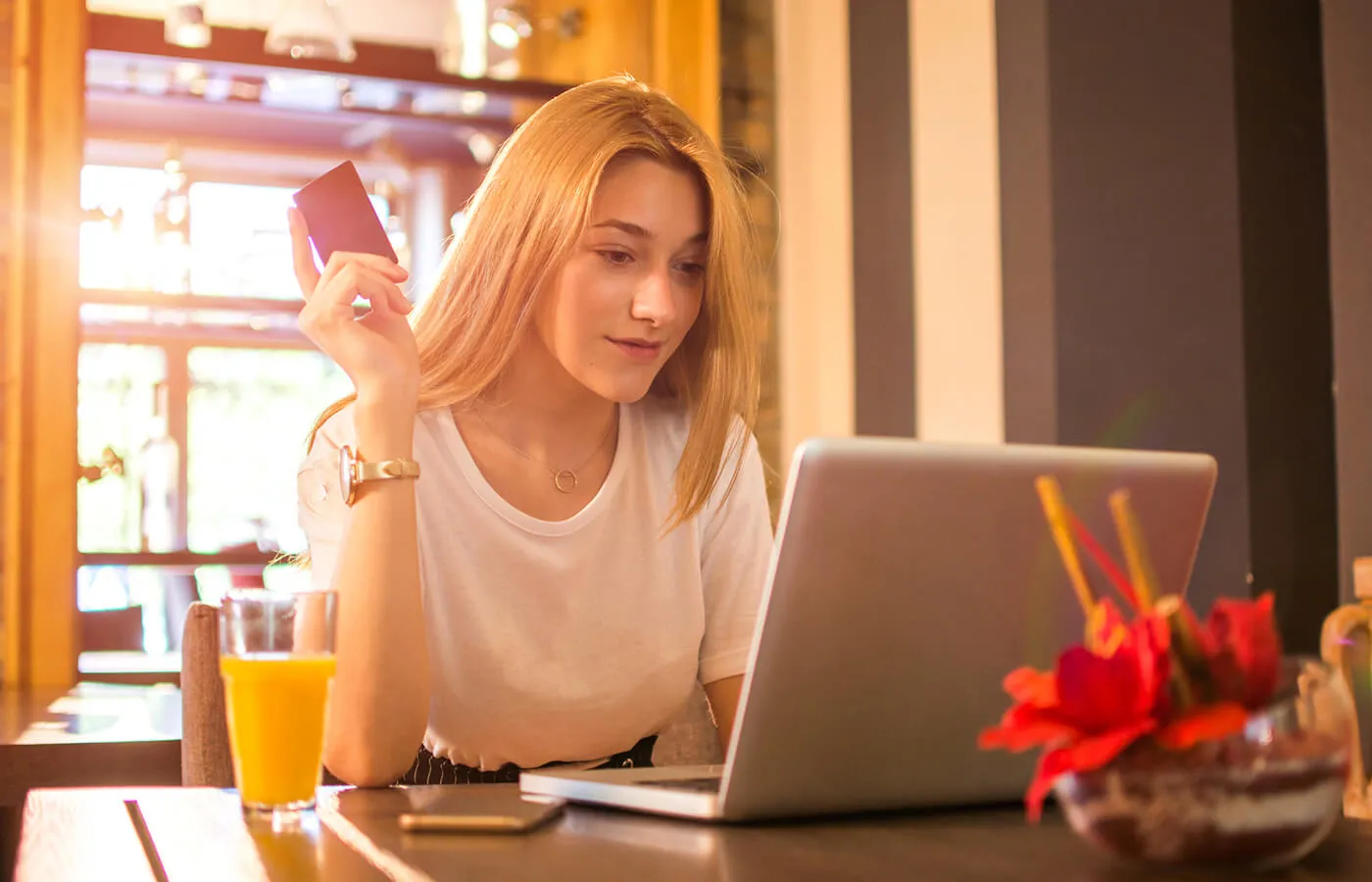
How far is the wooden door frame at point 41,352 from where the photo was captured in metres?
2.88

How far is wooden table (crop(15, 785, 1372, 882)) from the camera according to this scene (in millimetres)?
730

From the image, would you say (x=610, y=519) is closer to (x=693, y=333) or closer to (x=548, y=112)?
(x=693, y=333)

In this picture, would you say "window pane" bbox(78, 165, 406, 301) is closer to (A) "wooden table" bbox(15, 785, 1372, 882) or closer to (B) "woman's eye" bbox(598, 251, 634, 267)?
(B) "woman's eye" bbox(598, 251, 634, 267)

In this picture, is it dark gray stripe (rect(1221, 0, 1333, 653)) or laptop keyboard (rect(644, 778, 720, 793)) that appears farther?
dark gray stripe (rect(1221, 0, 1333, 653))

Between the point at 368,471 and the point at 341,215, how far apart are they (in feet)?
0.76

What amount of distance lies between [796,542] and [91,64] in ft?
8.91

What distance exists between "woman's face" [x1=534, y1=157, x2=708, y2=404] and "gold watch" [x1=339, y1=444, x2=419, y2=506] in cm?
30

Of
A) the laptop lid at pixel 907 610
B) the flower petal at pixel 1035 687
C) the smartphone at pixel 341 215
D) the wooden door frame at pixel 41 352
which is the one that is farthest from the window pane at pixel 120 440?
the flower petal at pixel 1035 687

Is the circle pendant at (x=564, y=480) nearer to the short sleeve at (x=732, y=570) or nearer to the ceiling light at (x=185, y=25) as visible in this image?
the short sleeve at (x=732, y=570)

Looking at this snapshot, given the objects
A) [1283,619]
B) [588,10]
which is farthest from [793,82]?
[1283,619]

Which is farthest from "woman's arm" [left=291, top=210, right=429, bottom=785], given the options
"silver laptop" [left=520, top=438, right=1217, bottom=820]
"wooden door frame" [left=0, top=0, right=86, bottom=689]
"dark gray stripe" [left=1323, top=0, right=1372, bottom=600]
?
"wooden door frame" [left=0, top=0, right=86, bottom=689]

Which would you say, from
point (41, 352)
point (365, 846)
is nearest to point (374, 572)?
point (365, 846)

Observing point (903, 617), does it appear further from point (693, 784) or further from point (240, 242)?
point (240, 242)

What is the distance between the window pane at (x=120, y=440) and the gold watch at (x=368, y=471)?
189 cm
